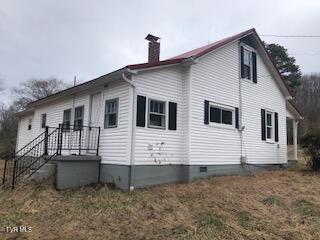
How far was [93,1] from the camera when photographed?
1292cm

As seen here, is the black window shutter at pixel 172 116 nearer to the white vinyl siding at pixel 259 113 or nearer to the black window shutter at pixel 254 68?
the white vinyl siding at pixel 259 113

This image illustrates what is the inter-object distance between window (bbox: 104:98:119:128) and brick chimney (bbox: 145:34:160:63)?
4.20 meters

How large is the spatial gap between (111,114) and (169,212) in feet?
15.5

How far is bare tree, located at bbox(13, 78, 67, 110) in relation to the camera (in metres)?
45.8

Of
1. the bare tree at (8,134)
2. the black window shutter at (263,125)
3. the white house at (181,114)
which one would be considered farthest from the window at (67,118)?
the bare tree at (8,134)

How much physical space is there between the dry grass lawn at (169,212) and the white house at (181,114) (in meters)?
1.02

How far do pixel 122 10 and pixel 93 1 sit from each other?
1.56 metres

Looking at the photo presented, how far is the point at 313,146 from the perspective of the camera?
14.3 metres

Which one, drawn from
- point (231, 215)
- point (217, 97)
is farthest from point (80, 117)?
point (231, 215)

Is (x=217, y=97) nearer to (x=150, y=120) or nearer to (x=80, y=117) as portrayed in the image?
(x=150, y=120)

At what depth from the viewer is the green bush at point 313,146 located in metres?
14.1

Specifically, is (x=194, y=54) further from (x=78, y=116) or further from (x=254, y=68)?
(x=78, y=116)

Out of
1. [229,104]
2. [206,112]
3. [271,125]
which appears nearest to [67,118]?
[206,112]

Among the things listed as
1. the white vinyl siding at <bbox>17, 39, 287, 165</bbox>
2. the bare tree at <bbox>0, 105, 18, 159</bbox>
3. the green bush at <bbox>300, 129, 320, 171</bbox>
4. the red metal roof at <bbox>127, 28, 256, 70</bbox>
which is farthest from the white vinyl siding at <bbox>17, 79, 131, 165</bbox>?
the bare tree at <bbox>0, 105, 18, 159</bbox>
